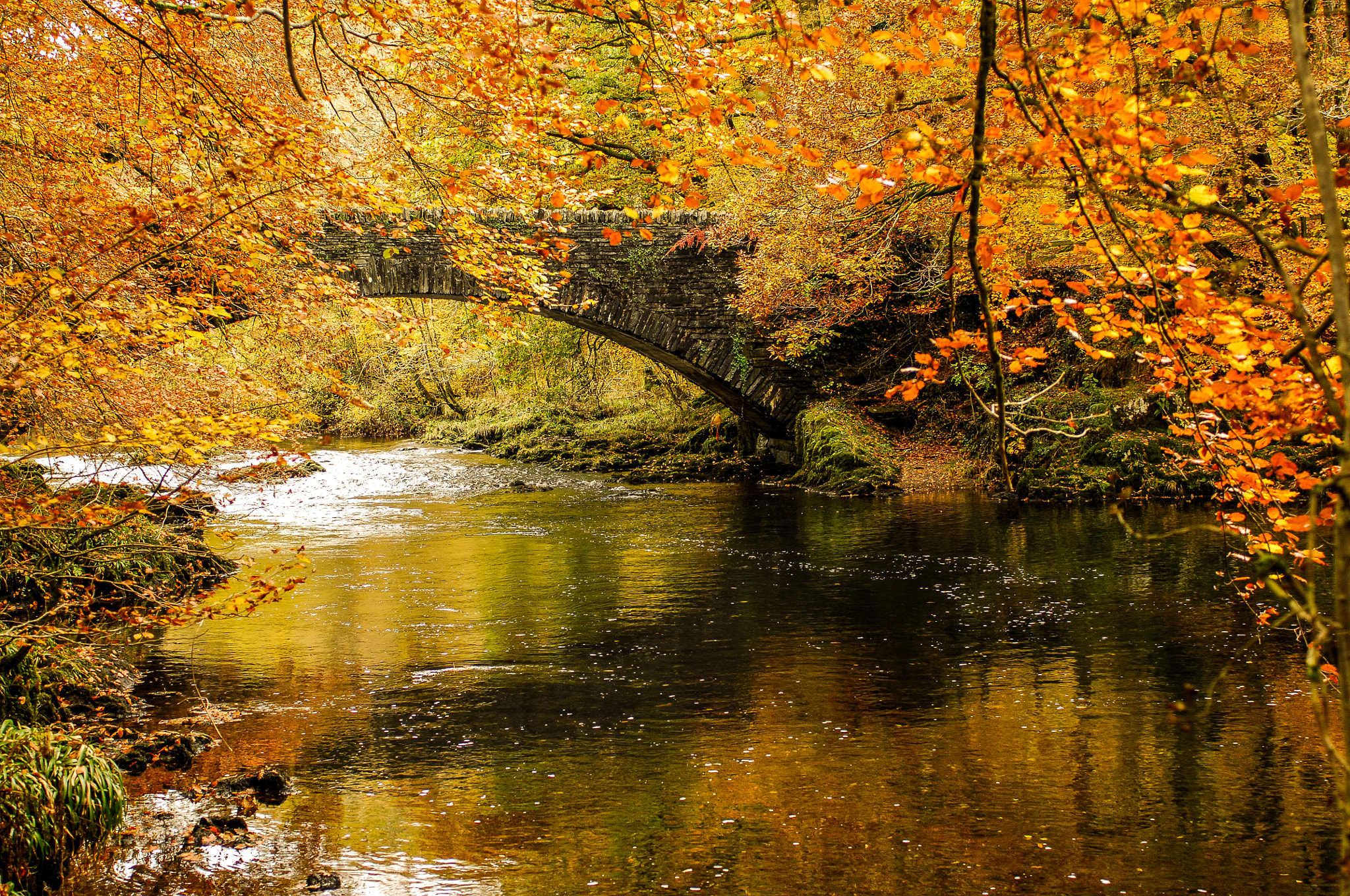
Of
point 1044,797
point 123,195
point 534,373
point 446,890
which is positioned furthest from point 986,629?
point 534,373

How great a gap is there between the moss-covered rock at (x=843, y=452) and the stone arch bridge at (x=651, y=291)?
0.64 m

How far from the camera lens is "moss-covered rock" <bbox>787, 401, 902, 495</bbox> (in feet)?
53.5

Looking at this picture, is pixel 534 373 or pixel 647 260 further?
pixel 534 373

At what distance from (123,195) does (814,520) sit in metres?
9.62

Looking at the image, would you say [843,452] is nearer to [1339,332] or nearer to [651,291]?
[651,291]

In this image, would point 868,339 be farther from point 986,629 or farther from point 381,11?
point 381,11

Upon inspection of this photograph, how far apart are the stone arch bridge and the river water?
5775mm

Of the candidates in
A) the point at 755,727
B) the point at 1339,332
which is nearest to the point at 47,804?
the point at 755,727

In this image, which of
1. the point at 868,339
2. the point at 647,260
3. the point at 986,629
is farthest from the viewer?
the point at 868,339

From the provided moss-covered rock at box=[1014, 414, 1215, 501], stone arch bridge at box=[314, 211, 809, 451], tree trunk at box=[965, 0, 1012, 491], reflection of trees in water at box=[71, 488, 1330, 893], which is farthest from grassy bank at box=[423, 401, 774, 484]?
tree trunk at box=[965, 0, 1012, 491]

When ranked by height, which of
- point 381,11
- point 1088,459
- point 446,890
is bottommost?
point 446,890

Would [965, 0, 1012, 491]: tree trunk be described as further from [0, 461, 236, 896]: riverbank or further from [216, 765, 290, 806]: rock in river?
[216, 765, 290, 806]: rock in river

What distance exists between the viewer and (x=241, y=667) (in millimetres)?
7496

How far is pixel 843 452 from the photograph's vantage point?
16.7 m
